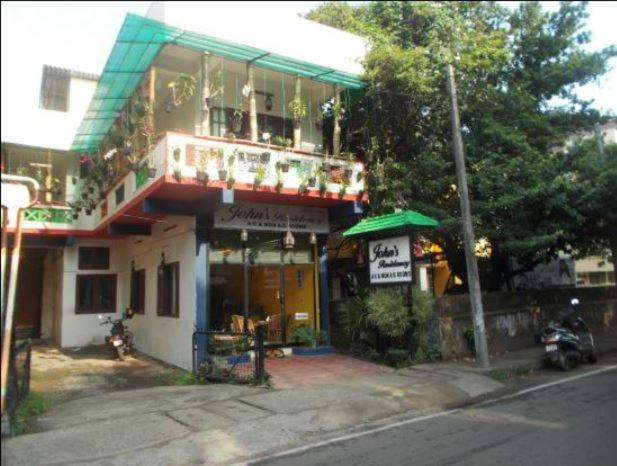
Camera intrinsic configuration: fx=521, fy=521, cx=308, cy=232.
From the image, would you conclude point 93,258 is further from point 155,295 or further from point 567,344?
point 567,344

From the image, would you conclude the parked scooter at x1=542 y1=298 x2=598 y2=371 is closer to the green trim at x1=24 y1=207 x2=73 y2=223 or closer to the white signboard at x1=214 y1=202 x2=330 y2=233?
the white signboard at x1=214 y1=202 x2=330 y2=233

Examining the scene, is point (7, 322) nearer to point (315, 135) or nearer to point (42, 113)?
point (315, 135)

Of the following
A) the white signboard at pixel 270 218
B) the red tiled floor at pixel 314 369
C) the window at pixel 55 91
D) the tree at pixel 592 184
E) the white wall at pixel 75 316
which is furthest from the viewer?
the window at pixel 55 91

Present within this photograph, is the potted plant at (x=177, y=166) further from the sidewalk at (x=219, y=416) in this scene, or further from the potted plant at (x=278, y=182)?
the sidewalk at (x=219, y=416)

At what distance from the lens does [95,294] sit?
1900cm

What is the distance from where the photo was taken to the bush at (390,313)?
12039mm

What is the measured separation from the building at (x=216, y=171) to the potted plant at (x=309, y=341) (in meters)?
0.34

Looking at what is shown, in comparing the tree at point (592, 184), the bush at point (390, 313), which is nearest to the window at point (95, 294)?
the bush at point (390, 313)

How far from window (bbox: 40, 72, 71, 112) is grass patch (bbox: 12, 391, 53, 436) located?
12.6 metres

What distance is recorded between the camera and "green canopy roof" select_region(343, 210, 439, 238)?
38.4 ft

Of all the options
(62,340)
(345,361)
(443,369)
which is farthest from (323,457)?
(62,340)

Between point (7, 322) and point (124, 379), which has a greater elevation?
point (7, 322)

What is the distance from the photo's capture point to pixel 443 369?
37.4ft

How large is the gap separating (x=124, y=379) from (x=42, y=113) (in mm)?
10624
